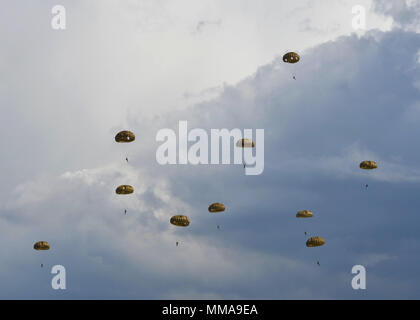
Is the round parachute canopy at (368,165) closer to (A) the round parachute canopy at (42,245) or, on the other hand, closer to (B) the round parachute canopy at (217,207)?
(B) the round parachute canopy at (217,207)

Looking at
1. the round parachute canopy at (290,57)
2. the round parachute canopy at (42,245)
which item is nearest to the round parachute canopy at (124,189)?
the round parachute canopy at (42,245)

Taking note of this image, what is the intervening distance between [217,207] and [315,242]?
69.3 ft

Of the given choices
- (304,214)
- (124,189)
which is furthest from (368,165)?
(124,189)

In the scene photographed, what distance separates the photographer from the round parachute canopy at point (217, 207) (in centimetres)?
13138

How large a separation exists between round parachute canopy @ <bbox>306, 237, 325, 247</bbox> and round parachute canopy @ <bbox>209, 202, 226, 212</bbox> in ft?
61.2

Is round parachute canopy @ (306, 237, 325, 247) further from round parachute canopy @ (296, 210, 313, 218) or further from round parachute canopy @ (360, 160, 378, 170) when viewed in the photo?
round parachute canopy @ (360, 160, 378, 170)

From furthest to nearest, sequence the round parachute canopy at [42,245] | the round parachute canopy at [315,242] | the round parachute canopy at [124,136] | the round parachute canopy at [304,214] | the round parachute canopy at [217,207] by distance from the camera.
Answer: the round parachute canopy at [42,245]
the round parachute canopy at [315,242]
the round parachute canopy at [304,214]
the round parachute canopy at [217,207]
the round parachute canopy at [124,136]

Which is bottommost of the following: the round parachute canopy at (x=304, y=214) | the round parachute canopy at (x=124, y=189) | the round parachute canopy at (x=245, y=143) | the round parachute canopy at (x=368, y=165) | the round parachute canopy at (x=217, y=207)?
the round parachute canopy at (x=304, y=214)

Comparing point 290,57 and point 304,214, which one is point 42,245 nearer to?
point 304,214

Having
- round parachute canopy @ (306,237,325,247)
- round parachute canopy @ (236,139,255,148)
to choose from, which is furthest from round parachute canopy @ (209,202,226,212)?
round parachute canopy @ (306,237,325,247)

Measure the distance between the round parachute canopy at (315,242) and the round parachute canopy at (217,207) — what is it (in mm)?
18652

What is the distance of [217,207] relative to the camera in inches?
5177
